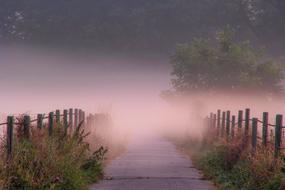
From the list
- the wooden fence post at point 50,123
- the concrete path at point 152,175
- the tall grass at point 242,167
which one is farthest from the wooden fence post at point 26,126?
the tall grass at point 242,167

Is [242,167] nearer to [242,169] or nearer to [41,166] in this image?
[242,169]

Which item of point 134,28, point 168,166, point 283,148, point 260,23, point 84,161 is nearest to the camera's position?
point 283,148

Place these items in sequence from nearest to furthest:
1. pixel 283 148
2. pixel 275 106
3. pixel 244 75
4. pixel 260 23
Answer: pixel 283 148, pixel 244 75, pixel 275 106, pixel 260 23

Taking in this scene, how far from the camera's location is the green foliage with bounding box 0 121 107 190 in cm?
1644

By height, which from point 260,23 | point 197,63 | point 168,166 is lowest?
point 168,166

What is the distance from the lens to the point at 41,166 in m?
17.4

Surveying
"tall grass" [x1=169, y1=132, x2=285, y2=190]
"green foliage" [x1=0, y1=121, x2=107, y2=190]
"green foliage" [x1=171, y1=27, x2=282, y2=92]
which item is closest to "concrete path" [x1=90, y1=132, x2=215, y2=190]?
"tall grass" [x1=169, y1=132, x2=285, y2=190]

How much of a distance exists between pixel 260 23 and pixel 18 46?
55595mm

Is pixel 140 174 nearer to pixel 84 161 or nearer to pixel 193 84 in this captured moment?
pixel 84 161

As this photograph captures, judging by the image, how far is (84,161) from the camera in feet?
74.4

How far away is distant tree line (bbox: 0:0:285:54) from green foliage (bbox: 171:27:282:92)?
6261cm

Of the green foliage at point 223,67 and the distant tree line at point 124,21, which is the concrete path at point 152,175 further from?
the distant tree line at point 124,21

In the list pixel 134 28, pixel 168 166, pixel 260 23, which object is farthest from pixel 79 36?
pixel 168 166

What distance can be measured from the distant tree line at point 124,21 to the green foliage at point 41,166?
12240cm
